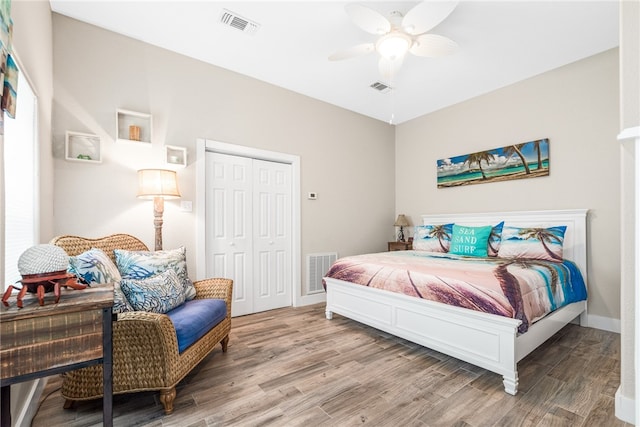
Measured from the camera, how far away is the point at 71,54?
2.52m

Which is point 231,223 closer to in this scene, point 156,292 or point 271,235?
point 271,235

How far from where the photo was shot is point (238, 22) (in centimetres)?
258

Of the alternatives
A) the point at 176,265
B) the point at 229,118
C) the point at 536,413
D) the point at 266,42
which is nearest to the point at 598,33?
the point at 266,42

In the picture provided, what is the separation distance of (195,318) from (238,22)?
251 centimetres

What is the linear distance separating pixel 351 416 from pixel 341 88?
360 cm

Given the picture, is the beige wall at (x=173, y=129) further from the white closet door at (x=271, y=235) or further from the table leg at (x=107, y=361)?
the table leg at (x=107, y=361)

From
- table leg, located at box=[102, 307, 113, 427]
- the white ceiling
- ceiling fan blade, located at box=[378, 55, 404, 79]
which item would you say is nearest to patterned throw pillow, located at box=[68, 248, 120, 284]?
table leg, located at box=[102, 307, 113, 427]

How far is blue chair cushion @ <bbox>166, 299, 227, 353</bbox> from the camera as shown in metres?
1.85

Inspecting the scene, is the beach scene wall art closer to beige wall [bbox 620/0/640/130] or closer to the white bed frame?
the white bed frame

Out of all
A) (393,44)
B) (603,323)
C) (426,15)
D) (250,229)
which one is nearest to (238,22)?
(393,44)

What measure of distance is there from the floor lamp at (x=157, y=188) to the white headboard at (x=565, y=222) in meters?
3.83

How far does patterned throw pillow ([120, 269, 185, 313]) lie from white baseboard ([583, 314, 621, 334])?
13.4 feet

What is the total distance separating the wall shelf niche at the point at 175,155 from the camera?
2.97m

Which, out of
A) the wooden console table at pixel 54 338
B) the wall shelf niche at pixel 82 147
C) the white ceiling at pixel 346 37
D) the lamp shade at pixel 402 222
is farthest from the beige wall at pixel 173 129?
the wooden console table at pixel 54 338
